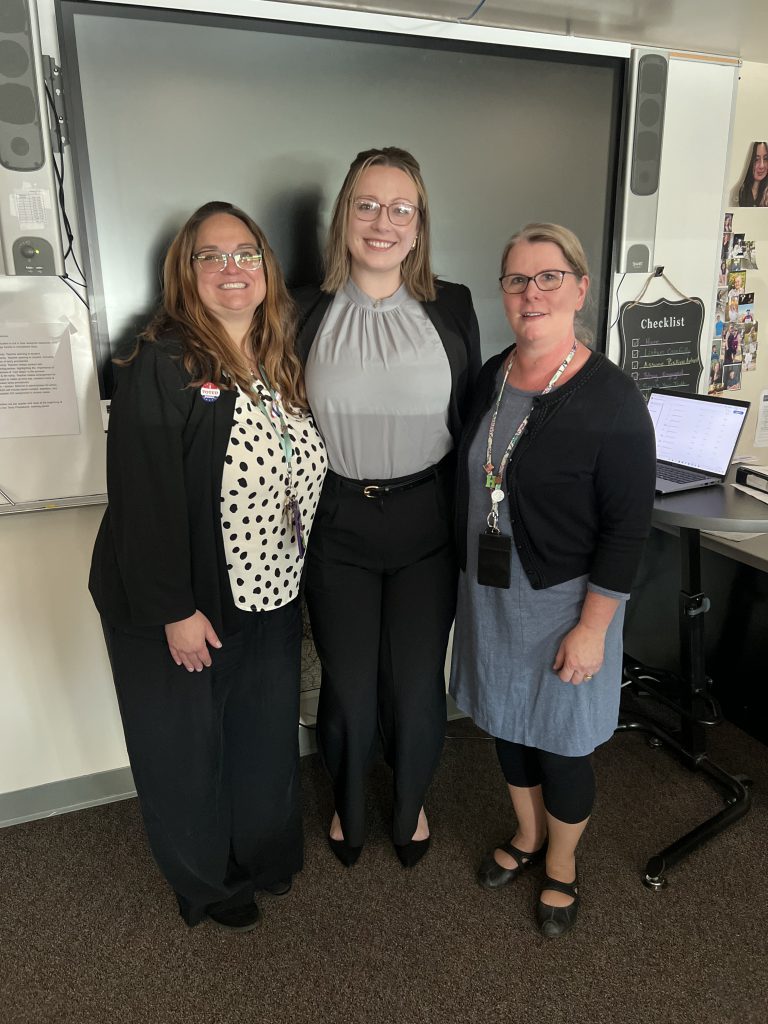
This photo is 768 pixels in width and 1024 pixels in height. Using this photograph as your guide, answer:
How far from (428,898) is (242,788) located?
22.3 inches

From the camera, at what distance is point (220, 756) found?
1.64 metres

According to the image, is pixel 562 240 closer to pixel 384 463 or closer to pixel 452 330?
pixel 452 330

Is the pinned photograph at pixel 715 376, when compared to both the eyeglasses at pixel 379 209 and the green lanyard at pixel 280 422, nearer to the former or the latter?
the eyeglasses at pixel 379 209

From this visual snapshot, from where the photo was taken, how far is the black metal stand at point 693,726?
1908 millimetres

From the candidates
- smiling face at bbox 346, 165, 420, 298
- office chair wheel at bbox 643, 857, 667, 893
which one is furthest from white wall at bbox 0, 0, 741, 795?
office chair wheel at bbox 643, 857, 667, 893

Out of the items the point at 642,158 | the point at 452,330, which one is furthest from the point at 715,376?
the point at 452,330

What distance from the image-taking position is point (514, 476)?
4.78 ft

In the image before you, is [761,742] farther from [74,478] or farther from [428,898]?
[74,478]

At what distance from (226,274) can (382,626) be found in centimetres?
87

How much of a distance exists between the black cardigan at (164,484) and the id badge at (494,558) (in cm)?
55

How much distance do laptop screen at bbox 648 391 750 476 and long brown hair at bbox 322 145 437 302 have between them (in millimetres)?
758

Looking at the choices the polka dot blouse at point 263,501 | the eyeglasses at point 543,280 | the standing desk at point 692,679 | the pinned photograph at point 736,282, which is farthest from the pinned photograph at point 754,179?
the polka dot blouse at point 263,501

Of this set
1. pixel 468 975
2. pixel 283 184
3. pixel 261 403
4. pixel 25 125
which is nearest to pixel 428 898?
pixel 468 975

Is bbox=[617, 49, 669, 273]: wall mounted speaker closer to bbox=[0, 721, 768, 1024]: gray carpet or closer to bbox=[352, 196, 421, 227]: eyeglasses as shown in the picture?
bbox=[352, 196, 421, 227]: eyeglasses
